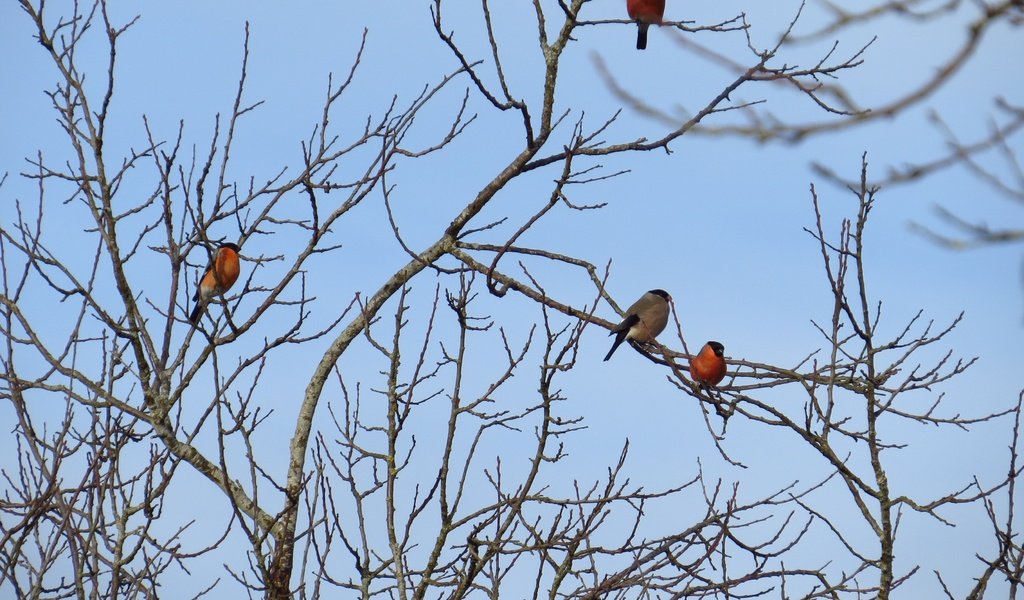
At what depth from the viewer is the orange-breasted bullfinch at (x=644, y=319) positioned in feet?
21.9

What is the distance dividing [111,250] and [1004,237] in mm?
4818

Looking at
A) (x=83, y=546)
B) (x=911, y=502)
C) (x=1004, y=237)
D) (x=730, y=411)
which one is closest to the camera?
(x=1004, y=237)

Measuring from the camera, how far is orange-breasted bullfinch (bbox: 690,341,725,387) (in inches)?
231

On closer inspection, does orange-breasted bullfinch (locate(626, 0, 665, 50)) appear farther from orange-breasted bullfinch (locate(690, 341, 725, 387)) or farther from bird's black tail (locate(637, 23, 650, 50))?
orange-breasted bullfinch (locate(690, 341, 725, 387))

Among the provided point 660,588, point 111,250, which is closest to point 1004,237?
point 660,588

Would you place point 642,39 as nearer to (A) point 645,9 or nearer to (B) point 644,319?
(A) point 645,9

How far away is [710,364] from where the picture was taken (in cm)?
604

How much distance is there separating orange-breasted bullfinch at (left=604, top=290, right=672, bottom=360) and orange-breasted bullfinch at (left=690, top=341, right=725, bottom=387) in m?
0.39

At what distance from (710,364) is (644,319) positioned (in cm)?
130

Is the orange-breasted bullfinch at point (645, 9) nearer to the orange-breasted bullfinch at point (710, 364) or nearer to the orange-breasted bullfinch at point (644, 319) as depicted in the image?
the orange-breasted bullfinch at point (644, 319)

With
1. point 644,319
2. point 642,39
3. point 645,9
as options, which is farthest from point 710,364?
point 642,39

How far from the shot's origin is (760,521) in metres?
4.92

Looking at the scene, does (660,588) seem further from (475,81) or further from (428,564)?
(475,81)

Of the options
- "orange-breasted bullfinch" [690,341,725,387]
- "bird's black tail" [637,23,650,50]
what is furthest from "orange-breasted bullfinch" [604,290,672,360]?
"bird's black tail" [637,23,650,50]
